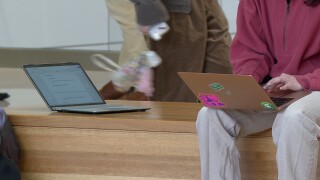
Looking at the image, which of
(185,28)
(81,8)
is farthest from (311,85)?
(81,8)

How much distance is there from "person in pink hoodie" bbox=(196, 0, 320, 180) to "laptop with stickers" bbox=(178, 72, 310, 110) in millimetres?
44

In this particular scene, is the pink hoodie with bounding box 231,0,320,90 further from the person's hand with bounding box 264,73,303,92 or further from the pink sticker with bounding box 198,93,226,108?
the pink sticker with bounding box 198,93,226,108

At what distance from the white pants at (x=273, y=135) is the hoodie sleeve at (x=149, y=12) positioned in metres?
0.44

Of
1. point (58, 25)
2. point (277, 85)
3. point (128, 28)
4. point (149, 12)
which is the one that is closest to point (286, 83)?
point (277, 85)

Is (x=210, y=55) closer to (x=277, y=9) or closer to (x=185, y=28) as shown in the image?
(x=185, y=28)

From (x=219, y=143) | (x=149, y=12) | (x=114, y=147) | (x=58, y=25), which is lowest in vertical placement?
(x=58, y=25)

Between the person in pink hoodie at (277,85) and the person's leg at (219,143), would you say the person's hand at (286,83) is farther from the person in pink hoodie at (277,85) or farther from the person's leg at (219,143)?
the person's leg at (219,143)

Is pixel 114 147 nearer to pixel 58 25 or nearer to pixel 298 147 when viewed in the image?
pixel 298 147

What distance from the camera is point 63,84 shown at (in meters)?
3.24

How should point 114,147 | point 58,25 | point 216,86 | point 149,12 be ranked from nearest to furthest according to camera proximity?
point 149,12 < point 216,86 < point 114,147 < point 58,25

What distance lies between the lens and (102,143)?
2.95 metres

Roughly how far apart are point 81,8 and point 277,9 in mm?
3165

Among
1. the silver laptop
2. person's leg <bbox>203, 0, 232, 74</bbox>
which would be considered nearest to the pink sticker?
the silver laptop

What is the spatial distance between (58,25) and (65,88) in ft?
8.79
